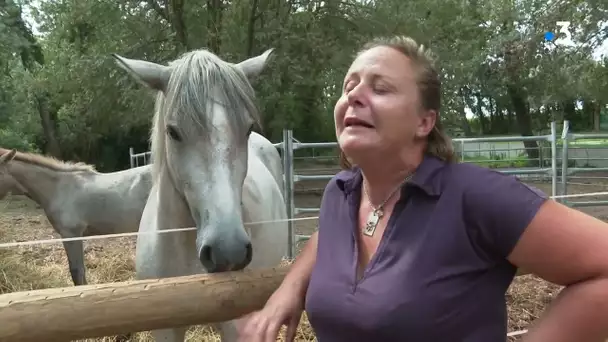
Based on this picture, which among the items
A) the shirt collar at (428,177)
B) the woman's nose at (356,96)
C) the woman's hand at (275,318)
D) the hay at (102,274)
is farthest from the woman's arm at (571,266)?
the hay at (102,274)

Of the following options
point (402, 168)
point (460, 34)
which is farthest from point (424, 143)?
point (460, 34)

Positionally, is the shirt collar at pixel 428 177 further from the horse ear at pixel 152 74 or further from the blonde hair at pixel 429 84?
the horse ear at pixel 152 74

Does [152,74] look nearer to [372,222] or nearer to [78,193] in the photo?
[372,222]

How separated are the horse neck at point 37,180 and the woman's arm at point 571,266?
18.8 feet

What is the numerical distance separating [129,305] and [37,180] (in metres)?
4.97

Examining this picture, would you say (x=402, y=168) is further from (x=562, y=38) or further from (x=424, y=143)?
(x=562, y=38)

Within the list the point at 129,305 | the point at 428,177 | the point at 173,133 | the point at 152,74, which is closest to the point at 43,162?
the point at 152,74

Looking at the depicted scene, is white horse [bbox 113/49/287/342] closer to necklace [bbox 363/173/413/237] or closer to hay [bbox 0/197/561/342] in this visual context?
necklace [bbox 363/173/413/237]

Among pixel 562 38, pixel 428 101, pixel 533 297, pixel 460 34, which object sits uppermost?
pixel 460 34

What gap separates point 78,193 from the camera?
593 centimetres

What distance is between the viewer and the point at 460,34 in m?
15.2

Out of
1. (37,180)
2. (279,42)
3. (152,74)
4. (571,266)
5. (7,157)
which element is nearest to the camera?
(571,266)

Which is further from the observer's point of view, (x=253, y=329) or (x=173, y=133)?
(x=173, y=133)

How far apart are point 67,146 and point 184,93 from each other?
61.3ft
